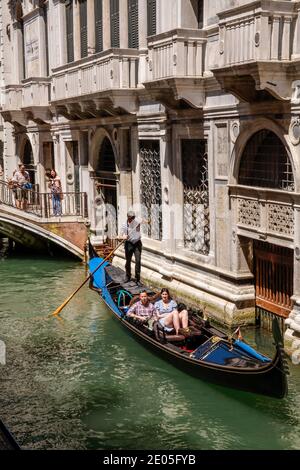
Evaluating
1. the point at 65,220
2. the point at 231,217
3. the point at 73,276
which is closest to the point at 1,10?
the point at 65,220

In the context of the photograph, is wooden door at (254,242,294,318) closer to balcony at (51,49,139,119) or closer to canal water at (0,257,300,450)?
canal water at (0,257,300,450)

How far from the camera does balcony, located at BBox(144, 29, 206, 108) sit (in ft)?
32.5

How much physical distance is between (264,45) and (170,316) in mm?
3538

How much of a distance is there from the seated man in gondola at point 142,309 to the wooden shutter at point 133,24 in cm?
557

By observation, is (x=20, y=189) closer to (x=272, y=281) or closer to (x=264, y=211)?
(x=272, y=281)

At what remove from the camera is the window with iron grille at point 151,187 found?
1227 cm

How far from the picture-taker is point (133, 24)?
12570 millimetres

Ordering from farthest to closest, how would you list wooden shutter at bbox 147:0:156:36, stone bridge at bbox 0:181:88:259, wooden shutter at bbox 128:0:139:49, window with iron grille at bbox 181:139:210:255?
stone bridge at bbox 0:181:88:259 < wooden shutter at bbox 128:0:139:49 < wooden shutter at bbox 147:0:156:36 < window with iron grille at bbox 181:139:210:255

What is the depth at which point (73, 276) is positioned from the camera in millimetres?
14117

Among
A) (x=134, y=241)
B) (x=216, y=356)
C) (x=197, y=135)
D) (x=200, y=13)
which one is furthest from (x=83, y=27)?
(x=216, y=356)

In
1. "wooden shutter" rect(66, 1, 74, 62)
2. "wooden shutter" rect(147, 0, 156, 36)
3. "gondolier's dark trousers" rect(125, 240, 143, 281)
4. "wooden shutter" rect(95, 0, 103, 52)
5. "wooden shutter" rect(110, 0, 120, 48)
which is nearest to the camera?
"wooden shutter" rect(147, 0, 156, 36)

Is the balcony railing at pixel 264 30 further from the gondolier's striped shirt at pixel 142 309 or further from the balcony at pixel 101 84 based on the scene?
the balcony at pixel 101 84

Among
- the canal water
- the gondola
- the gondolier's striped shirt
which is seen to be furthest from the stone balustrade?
the gondolier's striped shirt

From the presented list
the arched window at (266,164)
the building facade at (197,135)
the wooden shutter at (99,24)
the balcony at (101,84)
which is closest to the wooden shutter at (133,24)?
the building facade at (197,135)
